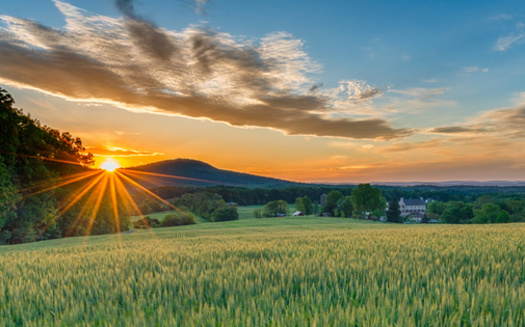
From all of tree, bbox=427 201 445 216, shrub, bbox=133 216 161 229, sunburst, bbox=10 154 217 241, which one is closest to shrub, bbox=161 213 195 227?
shrub, bbox=133 216 161 229

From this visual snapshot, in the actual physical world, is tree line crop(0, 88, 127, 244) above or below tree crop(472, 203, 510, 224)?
above

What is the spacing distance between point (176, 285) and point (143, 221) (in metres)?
70.8

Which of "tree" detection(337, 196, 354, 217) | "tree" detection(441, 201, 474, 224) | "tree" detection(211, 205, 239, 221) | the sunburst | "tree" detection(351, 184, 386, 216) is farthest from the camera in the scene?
"tree" detection(337, 196, 354, 217)

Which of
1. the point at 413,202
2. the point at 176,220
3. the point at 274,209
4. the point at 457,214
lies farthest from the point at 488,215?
the point at 176,220

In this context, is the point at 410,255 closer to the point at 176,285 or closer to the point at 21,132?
the point at 176,285

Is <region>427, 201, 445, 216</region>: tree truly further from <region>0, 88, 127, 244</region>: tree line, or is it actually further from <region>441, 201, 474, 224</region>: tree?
<region>0, 88, 127, 244</region>: tree line

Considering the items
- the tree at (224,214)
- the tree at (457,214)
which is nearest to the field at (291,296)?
the tree at (224,214)

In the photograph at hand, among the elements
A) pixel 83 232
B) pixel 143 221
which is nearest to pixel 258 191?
pixel 143 221

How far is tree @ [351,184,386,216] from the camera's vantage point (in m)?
89.4

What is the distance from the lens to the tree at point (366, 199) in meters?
89.4

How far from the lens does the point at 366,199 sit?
89.4 m

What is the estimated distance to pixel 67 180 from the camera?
4234cm

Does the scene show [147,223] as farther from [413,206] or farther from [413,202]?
[413,202]

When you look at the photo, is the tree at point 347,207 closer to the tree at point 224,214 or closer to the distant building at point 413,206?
the tree at point 224,214
